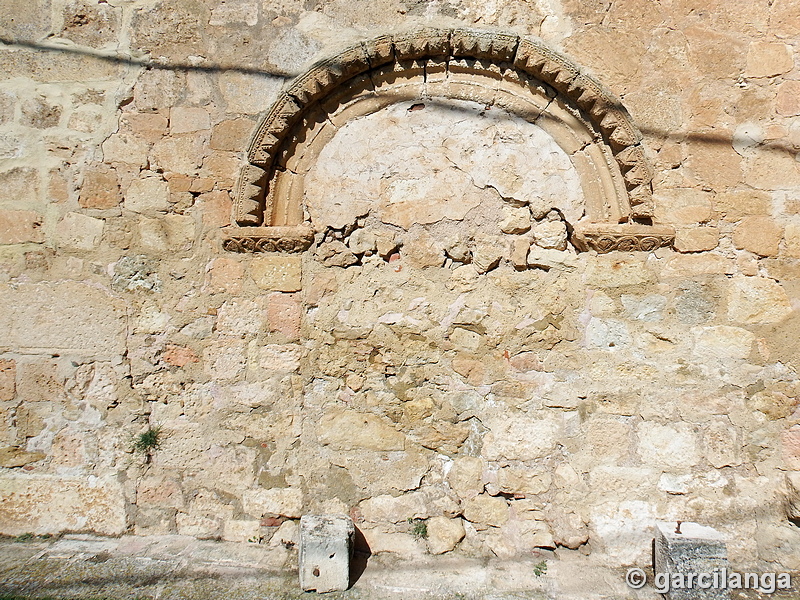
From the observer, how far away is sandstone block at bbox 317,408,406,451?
2797 millimetres

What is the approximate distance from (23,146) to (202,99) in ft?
3.42

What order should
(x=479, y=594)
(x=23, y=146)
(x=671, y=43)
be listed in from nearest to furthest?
1. (x=479, y=594)
2. (x=671, y=43)
3. (x=23, y=146)

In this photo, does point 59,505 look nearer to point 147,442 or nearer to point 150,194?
point 147,442

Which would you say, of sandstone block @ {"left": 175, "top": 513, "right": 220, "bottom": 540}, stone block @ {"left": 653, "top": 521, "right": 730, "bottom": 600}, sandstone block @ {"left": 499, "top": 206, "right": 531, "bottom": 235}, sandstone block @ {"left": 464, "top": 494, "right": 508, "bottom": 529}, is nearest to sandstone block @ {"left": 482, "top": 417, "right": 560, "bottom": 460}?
sandstone block @ {"left": 464, "top": 494, "right": 508, "bottom": 529}

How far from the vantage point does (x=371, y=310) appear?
110 inches

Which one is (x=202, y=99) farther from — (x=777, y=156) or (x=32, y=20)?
(x=777, y=156)

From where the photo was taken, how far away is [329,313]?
2.81m

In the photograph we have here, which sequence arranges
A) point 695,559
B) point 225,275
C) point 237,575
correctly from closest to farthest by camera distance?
1. point 695,559
2. point 237,575
3. point 225,275

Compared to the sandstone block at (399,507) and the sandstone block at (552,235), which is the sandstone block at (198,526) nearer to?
the sandstone block at (399,507)

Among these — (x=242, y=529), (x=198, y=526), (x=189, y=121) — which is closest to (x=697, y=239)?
(x=189, y=121)

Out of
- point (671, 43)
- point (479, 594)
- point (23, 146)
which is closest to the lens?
point (479, 594)

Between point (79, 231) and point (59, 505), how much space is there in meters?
1.53

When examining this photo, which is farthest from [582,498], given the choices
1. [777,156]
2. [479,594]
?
[777,156]

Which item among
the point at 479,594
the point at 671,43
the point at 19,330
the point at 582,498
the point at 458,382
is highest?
the point at 671,43
